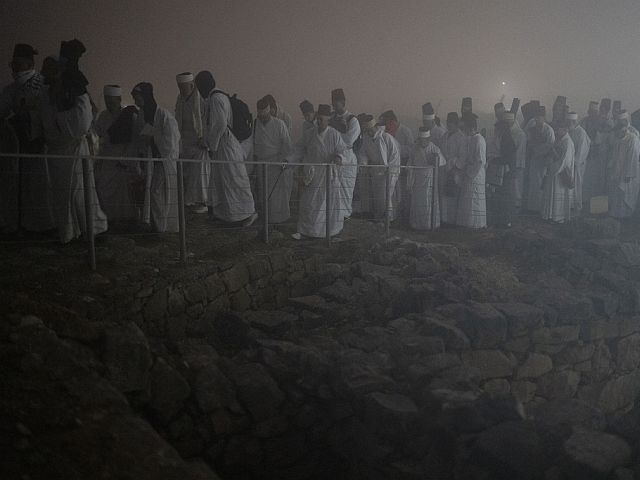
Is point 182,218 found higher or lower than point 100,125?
lower

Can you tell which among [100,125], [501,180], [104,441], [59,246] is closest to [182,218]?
[59,246]

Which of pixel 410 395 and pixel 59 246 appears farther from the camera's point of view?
pixel 59 246

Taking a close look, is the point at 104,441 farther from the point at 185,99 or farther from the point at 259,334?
the point at 185,99

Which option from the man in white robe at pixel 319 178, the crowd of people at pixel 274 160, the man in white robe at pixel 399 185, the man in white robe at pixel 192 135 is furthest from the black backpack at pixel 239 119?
the man in white robe at pixel 399 185

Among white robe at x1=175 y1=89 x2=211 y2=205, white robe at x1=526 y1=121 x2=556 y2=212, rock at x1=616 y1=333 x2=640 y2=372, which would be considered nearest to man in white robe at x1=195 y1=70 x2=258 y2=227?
white robe at x1=175 y1=89 x2=211 y2=205

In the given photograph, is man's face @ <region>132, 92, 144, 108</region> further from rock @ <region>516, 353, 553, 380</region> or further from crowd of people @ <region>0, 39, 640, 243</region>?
rock @ <region>516, 353, 553, 380</region>

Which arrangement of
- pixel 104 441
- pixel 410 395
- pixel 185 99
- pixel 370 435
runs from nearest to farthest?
1. pixel 104 441
2. pixel 370 435
3. pixel 410 395
4. pixel 185 99

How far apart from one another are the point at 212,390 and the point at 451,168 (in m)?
7.16

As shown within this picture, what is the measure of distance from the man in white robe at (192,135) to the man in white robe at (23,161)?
179 centimetres

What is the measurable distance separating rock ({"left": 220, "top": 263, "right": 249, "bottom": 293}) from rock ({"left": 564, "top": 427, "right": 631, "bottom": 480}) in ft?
11.1

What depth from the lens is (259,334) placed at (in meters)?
4.96

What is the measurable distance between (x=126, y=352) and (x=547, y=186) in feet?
30.4

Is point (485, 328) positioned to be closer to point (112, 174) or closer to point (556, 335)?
point (556, 335)

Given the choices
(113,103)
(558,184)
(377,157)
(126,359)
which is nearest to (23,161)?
(113,103)
